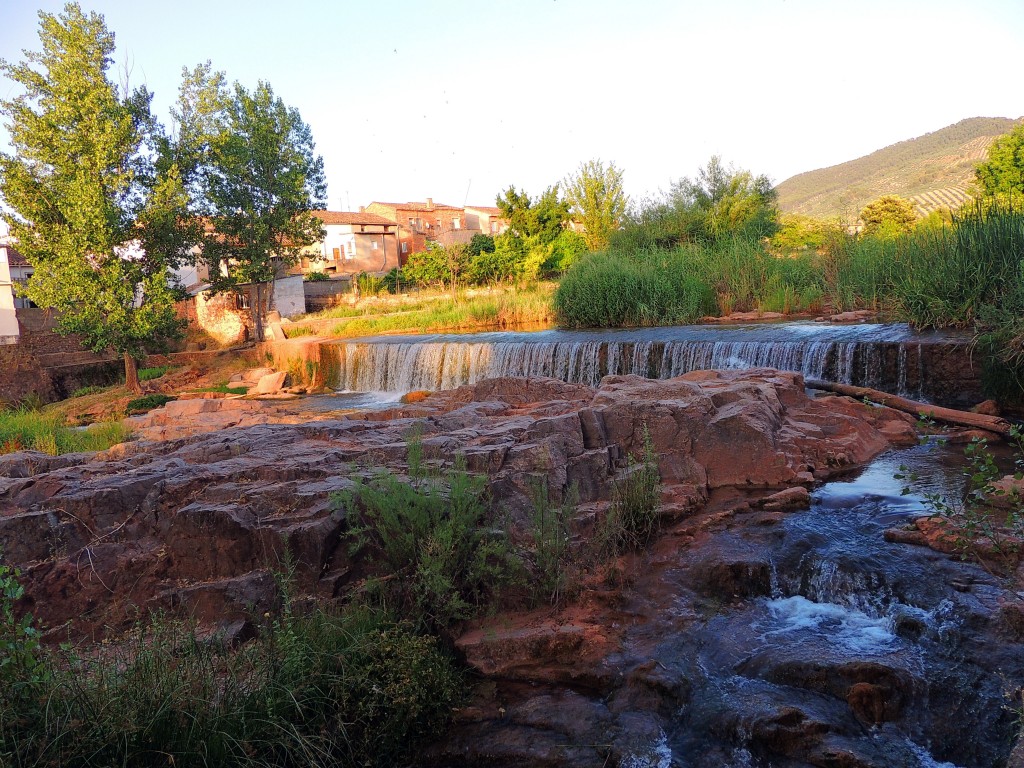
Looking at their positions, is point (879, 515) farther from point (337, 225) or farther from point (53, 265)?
point (337, 225)

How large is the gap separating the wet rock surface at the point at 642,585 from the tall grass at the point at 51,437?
13.0 ft

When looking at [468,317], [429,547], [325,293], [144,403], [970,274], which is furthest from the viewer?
[325,293]

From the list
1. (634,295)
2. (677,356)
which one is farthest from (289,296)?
(677,356)

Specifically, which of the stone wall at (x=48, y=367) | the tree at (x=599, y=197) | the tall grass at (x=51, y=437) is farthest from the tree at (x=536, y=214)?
the tall grass at (x=51, y=437)

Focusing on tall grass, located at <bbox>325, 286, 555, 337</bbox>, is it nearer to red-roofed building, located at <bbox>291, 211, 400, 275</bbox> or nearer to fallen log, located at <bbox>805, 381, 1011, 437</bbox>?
fallen log, located at <bbox>805, 381, 1011, 437</bbox>

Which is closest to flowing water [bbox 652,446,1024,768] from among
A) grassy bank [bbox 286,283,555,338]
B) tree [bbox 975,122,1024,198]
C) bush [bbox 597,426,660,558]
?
bush [bbox 597,426,660,558]

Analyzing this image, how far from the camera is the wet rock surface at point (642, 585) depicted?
A: 2.91 meters

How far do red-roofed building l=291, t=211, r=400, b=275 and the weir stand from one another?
78.1 feet

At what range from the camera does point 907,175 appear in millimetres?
57938

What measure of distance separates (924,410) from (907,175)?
6163 cm

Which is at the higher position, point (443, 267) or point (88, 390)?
point (443, 267)

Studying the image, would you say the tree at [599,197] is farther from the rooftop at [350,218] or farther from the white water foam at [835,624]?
the white water foam at [835,624]

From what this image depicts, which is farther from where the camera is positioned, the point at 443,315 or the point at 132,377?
the point at 443,315

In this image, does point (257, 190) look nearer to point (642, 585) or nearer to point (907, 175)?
point (642, 585)
